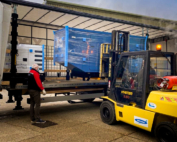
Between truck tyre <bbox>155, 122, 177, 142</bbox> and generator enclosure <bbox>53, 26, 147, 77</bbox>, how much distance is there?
376 centimetres

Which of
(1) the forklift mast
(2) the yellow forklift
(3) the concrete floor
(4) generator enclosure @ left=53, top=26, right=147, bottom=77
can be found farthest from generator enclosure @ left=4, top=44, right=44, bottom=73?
(2) the yellow forklift

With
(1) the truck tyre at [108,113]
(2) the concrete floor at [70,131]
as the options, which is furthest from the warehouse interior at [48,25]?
(1) the truck tyre at [108,113]

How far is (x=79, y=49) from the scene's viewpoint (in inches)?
274

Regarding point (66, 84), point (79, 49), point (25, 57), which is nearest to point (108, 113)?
point (66, 84)

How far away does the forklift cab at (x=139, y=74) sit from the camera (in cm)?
437

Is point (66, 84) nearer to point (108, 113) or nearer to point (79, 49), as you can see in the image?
point (79, 49)

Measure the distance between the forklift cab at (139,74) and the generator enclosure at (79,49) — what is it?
1.95 meters

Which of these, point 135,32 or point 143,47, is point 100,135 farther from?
point 135,32

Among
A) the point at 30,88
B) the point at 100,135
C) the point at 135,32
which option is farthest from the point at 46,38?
the point at 100,135

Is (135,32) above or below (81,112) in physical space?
above

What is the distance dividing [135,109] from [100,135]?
1053 millimetres

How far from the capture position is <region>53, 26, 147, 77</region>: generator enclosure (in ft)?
22.2

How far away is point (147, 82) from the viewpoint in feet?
14.1

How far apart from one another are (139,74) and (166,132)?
1.40 meters
